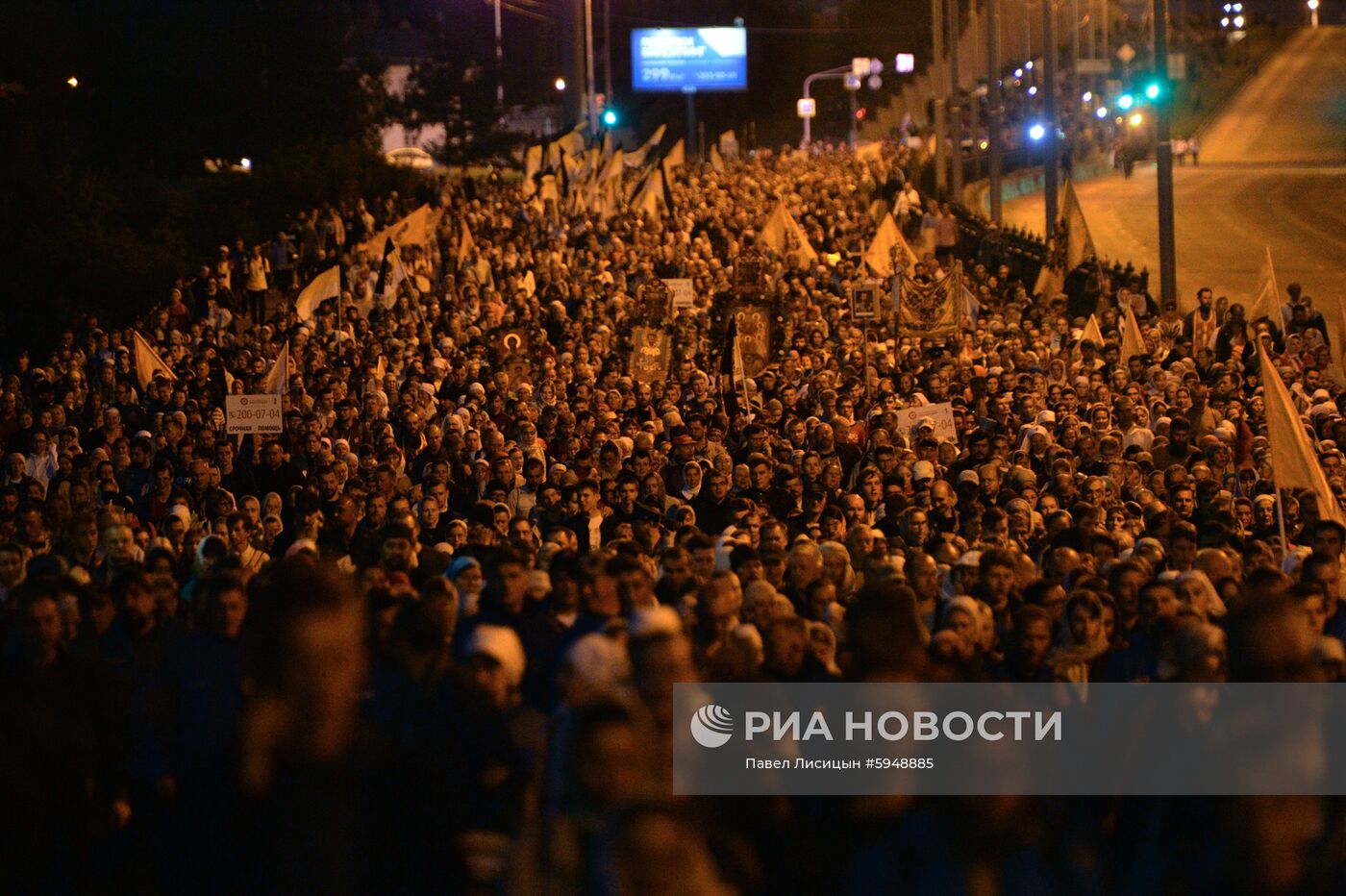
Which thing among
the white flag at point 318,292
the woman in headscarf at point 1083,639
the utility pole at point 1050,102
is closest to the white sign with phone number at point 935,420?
the woman in headscarf at point 1083,639

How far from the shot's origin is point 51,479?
13.7 meters

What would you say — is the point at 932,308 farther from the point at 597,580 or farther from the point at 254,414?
the point at 597,580

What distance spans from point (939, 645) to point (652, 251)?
69.3ft

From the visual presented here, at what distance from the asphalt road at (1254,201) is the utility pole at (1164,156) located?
3480 millimetres

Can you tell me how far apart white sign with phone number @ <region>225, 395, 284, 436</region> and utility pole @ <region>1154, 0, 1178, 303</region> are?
41.8 feet

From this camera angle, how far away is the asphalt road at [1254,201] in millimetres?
34188

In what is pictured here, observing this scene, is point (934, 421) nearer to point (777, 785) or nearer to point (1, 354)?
point (777, 785)

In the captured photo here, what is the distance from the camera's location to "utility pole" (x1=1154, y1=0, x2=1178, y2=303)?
77.8 ft

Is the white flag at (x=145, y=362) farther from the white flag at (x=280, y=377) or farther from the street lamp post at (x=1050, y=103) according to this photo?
the street lamp post at (x=1050, y=103)

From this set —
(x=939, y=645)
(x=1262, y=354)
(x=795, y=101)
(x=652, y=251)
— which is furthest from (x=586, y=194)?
(x=795, y=101)

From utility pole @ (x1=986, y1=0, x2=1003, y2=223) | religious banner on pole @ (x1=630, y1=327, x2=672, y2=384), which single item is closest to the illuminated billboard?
utility pole @ (x1=986, y1=0, x2=1003, y2=223)

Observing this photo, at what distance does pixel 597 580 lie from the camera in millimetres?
7051

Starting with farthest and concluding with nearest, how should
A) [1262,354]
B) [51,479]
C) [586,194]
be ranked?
[586,194]
[51,479]
[1262,354]

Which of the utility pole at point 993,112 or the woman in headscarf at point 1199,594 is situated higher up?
the utility pole at point 993,112
